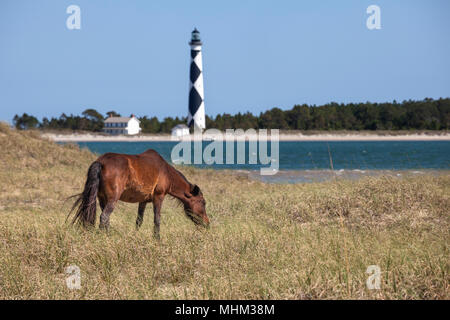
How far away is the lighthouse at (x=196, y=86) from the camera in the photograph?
83.4 meters

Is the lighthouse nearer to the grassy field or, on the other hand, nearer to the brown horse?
the grassy field

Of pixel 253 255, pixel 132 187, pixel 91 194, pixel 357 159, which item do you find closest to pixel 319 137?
pixel 357 159

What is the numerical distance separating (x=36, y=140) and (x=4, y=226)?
17.6m

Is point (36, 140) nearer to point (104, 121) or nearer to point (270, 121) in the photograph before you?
point (270, 121)

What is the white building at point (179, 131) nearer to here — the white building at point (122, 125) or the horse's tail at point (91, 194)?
the white building at point (122, 125)

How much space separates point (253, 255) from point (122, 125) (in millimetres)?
114342

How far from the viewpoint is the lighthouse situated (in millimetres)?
83375

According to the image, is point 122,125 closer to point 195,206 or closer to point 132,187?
point 195,206

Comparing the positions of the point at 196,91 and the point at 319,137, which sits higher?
the point at 196,91

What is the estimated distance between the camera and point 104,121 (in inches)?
4764

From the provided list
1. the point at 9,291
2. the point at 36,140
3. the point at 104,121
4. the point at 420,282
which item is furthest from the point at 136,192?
the point at 104,121

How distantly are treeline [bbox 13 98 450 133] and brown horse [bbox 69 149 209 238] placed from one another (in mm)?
91171

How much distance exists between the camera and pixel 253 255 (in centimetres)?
687

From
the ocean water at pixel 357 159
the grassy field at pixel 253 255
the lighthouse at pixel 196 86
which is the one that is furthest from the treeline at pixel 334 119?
the grassy field at pixel 253 255
